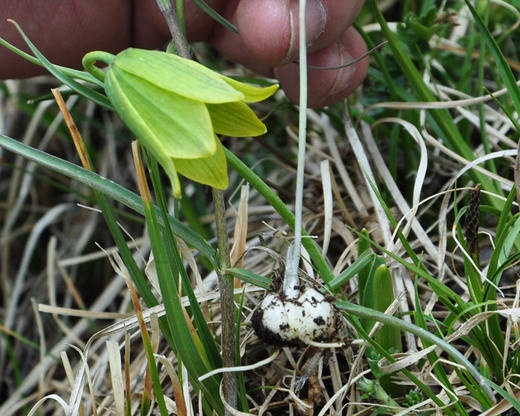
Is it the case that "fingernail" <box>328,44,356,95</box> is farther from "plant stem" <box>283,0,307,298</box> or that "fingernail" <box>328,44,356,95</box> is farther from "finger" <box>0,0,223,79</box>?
"plant stem" <box>283,0,307,298</box>

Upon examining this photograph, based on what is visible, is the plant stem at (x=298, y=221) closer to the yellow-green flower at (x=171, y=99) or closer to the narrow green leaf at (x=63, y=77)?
the yellow-green flower at (x=171, y=99)

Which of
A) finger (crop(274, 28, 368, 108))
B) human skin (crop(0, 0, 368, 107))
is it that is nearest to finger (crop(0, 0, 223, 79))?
human skin (crop(0, 0, 368, 107))

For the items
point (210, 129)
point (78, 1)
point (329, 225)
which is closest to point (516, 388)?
point (329, 225)

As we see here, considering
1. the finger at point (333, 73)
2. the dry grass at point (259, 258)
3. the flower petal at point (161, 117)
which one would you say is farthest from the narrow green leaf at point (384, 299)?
the finger at point (333, 73)

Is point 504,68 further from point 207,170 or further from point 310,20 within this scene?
point 207,170

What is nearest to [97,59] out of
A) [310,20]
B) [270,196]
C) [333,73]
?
[270,196]
